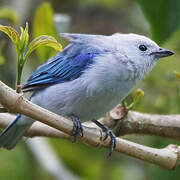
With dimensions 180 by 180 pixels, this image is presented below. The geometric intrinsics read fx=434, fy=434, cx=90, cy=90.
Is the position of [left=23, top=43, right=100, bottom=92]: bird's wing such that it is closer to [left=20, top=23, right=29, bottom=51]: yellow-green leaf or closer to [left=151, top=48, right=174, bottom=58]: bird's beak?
[left=151, top=48, right=174, bottom=58]: bird's beak

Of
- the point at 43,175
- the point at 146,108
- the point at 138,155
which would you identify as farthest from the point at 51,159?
the point at 138,155

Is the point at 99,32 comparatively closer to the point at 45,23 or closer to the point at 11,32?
the point at 45,23

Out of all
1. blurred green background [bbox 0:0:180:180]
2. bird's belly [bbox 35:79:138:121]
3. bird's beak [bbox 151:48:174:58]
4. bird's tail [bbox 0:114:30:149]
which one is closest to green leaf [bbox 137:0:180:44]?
blurred green background [bbox 0:0:180:180]

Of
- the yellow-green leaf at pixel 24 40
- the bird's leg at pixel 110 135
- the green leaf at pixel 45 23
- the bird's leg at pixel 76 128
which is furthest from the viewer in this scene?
the green leaf at pixel 45 23

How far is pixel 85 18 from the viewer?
5805mm

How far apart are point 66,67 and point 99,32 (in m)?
2.10

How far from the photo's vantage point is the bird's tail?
3.24 metres

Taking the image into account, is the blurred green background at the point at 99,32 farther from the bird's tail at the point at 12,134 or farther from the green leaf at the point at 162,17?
the bird's tail at the point at 12,134

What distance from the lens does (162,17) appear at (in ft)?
9.73

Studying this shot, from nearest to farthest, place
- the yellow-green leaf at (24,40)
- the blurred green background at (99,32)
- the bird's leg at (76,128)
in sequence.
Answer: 1. the yellow-green leaf at (24,40)
2. the bird's leg at (76,128)
3. the blurred green background at (99,32)

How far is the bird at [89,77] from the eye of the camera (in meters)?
3.05

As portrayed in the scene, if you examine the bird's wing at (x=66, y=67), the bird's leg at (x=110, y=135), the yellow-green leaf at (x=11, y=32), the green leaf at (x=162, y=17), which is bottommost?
the bird's leg at (x=110, y=135)

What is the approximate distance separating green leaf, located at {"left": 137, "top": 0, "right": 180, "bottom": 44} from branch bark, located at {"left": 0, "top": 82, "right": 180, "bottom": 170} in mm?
657

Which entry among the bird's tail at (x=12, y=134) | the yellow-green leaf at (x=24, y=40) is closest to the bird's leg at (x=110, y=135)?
the bird's tail at (x=12, y=134)
